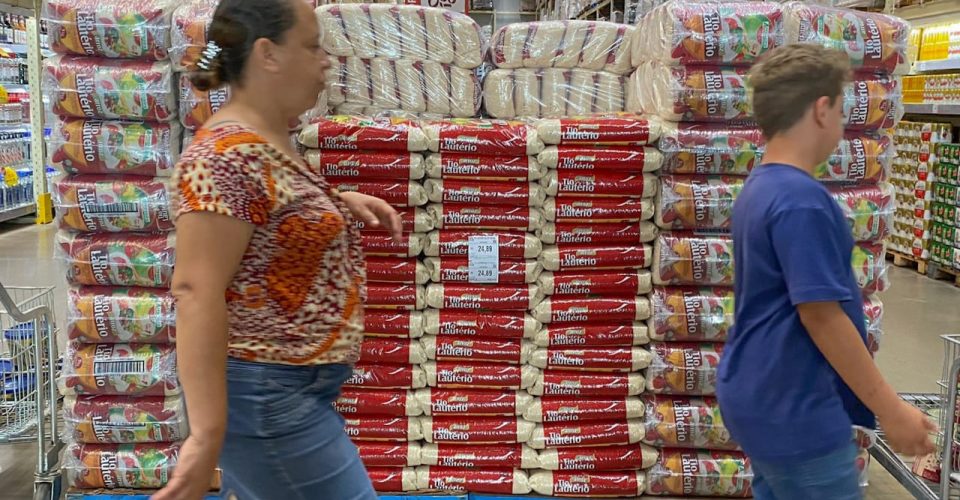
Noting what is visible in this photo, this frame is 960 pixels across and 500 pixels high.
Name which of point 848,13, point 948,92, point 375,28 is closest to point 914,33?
point 948,92

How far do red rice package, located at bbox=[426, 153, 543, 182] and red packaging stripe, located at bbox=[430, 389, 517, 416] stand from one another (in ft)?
2.67

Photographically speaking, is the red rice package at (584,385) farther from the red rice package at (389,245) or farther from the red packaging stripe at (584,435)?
the red rice package at (389,245)

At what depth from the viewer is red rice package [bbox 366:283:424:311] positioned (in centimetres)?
319

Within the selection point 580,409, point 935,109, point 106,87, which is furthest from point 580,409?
point 935,109

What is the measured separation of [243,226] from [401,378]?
6.64 ft

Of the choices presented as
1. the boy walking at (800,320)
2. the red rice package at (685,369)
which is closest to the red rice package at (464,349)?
the red rice package at (685,369)

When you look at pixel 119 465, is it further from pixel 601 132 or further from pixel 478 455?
pixel 601 132

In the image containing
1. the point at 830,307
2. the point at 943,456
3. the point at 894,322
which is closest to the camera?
the point at 830,307

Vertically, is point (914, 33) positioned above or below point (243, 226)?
above

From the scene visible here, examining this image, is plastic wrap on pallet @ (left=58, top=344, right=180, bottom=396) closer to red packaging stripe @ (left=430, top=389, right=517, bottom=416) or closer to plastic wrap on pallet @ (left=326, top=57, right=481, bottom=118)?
red packaging stripe @ (left=430, top=389, right=517, bottom=416)

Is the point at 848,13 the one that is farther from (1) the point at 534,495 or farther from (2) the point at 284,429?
(2) the point at 284,429

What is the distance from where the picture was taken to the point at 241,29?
1360 millimetres

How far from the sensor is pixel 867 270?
10.3 feet

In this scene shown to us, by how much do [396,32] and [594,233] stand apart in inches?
42.4
